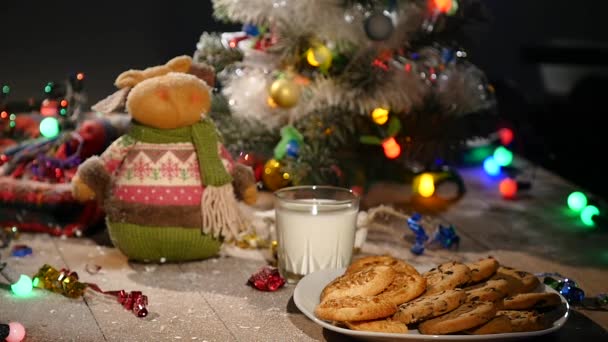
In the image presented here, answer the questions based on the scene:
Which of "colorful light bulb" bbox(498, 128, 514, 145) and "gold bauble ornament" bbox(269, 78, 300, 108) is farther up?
"gold bauble ornament" bbox(269, 78, 300, 108)

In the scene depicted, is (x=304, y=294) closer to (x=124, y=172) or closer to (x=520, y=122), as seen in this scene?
(x=124, y=172)

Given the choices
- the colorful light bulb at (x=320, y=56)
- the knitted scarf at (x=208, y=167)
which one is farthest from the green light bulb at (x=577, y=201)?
the knitted scarf at (x=208, y=167)

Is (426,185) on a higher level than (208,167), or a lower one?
lower

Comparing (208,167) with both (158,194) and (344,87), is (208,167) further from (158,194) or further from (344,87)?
(344,87)

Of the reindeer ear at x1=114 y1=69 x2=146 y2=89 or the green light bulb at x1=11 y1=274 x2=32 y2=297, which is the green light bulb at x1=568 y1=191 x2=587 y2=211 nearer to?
the reindeer ear at x1=114 y1=69 x2=146 y2=89

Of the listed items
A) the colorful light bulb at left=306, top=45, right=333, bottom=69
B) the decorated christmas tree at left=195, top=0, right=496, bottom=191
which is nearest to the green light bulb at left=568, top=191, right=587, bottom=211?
the decorated christmas tree at left=195, top=0, right=496, bottom=191

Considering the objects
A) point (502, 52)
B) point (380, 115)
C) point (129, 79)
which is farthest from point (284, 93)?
point (502, 52)

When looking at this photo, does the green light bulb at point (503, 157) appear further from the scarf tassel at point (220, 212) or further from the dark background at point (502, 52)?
the scarf tassel at point (220, 212)

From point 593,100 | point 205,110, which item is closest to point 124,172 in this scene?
point 205,110
